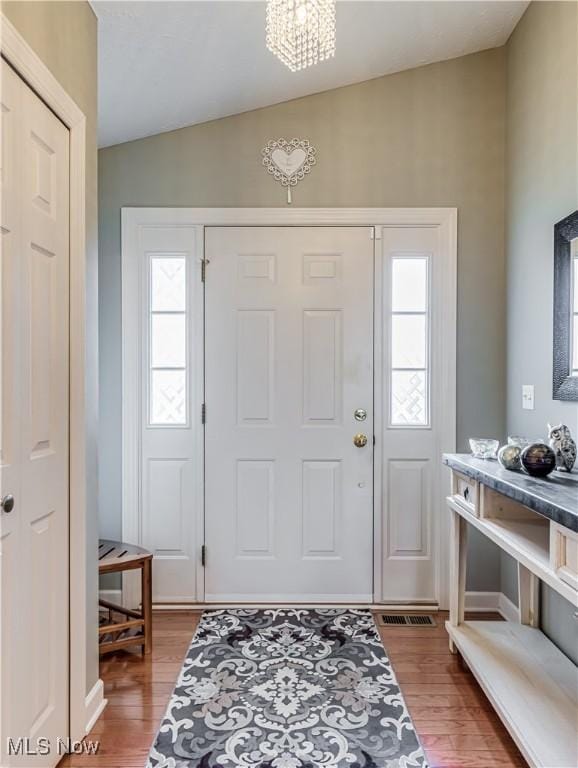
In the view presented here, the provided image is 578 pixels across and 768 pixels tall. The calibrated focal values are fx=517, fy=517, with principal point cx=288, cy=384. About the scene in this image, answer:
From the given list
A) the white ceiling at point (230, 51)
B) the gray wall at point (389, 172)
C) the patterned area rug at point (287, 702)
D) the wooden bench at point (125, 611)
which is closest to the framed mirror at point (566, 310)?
the gray wall at point (389, 172)

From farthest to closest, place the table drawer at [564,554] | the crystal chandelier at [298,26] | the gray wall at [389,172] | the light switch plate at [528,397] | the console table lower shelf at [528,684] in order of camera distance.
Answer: the gray wall at [389,172], the light switch plate at [528,397], the crystal chandelier at [298,26], the console table lower shelf at [528,684], the table drawer at [564,554]

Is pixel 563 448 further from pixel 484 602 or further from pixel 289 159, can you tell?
pixel 289 159

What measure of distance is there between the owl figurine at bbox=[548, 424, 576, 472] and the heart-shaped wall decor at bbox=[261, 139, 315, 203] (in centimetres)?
182

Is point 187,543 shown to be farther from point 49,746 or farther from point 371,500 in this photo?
point 49,746

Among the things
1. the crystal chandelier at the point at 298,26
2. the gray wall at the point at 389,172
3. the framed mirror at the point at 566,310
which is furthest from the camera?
the gray wall at the point at 389,172

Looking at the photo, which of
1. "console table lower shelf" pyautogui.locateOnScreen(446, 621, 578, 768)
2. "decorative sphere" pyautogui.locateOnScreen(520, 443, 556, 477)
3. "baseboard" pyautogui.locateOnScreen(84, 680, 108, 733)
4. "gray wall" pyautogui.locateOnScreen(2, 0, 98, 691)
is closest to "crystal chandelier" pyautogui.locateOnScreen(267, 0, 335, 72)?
"gray wall" pyautogui.locateOnScreen(2, 0, 98, 691)

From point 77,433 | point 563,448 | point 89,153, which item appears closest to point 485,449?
point 563,448

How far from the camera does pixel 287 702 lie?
1.98 m

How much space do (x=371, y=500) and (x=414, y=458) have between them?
0.33m

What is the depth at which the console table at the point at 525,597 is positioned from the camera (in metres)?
1.42

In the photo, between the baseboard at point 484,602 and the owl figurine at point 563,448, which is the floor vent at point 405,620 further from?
the owl figurine at point 563,448

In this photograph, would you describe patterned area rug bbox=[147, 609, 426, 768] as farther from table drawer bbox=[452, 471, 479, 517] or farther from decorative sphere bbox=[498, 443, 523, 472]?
decorative sphere bbox=[498, 443, 523, 472]

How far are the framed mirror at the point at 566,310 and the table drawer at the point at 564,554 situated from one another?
0.82 m

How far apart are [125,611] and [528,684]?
1.74 m
